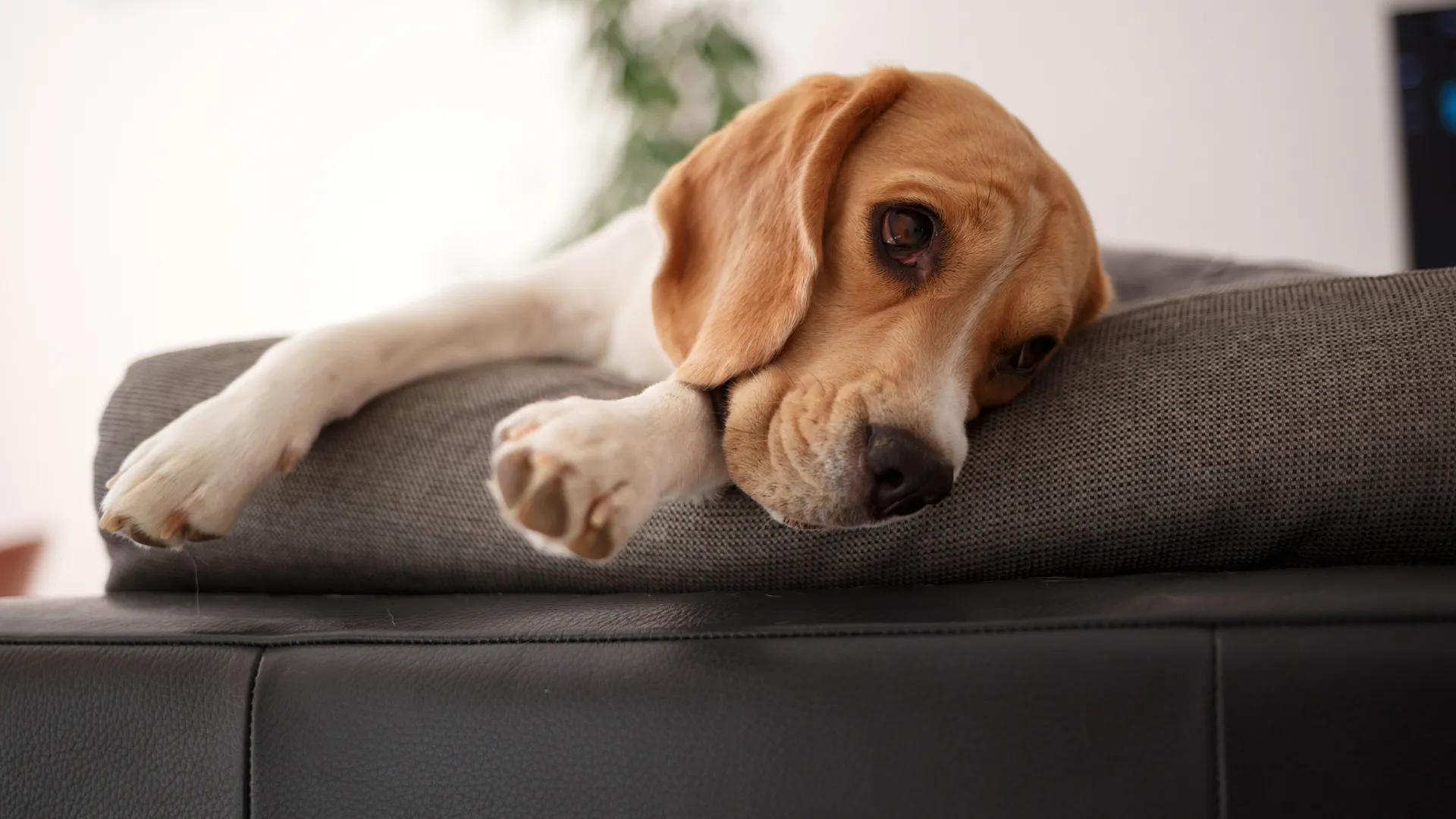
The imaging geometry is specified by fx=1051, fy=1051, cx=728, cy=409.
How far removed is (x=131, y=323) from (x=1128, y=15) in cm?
567

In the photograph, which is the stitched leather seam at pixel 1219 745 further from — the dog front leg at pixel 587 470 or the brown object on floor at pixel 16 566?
the brown object on floor at pixel 16 566

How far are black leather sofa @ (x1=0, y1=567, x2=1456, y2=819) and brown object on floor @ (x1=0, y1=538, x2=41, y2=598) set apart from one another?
4105 millimetres

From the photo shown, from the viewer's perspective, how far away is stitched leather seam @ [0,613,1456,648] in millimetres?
964

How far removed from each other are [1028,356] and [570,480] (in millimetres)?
904

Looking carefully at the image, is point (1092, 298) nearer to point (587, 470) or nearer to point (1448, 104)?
point (587, 470)

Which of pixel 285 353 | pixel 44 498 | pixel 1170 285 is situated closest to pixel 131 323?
pixel 44 498

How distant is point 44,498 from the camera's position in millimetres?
5828

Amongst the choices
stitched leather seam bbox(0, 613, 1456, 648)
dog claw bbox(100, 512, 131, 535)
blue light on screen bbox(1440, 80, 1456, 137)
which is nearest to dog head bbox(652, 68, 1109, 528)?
stitched leather seam bbox(0, 613, 1456, 648)

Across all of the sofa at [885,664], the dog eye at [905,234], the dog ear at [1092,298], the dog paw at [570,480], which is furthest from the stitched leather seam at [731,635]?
the dog ear at [1092,298]

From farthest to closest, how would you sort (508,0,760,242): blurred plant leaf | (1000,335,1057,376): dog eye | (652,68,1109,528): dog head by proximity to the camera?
(508,0,760,242): blurred plant leaf < (1000,335,1057,376): dog eye < (652,68,1109,528): dog head

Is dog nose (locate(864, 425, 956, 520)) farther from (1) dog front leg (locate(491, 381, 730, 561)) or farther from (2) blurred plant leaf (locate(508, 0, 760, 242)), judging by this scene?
(2) blurred plant leaf (locate(508, 0, 760, 242))

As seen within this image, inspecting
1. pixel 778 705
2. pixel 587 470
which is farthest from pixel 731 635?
pixel 587 470

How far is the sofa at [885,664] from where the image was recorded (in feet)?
3.10

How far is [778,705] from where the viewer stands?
3.42 ft
